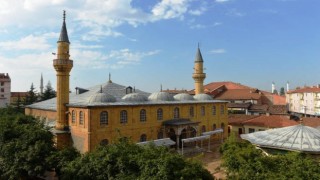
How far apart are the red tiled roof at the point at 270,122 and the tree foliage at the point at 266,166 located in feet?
71.0

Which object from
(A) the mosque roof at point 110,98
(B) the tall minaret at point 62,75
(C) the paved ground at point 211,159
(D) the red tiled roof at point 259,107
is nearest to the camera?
(C) the paved ground at point 211,159

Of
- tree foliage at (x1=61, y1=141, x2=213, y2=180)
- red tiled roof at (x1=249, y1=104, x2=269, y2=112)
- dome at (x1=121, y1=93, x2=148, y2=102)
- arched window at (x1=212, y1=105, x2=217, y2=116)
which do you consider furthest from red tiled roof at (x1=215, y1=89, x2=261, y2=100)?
tree foliage at (x1=61, y1=141, x2=213, y2=180)

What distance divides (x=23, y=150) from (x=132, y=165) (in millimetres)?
8544

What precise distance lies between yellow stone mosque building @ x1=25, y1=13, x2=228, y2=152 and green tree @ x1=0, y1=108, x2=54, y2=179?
11.9 ft

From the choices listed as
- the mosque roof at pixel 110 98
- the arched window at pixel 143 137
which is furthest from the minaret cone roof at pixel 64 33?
the arched window at pixel 143 137

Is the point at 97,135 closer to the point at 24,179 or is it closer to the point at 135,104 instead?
the point at 135,104

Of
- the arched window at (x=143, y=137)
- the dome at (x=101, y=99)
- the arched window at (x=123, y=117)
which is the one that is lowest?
the arched window at (x=143, y=137)

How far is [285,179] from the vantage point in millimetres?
9094

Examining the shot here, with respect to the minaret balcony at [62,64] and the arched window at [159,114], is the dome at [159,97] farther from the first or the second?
the minaret balcony at [62,64]

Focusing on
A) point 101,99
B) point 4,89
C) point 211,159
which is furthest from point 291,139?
point 4,89

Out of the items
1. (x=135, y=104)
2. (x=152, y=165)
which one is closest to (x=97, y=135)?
(x=135, y=104)

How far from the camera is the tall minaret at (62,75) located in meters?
23.6

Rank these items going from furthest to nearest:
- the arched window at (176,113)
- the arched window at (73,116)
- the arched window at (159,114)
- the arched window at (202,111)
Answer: the arched window at (202,111) < the arched window at (176,113) < the arched window at (159,114) < the arched window at (73,116)

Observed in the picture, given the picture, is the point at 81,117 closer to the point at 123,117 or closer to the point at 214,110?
the point at 123,117
